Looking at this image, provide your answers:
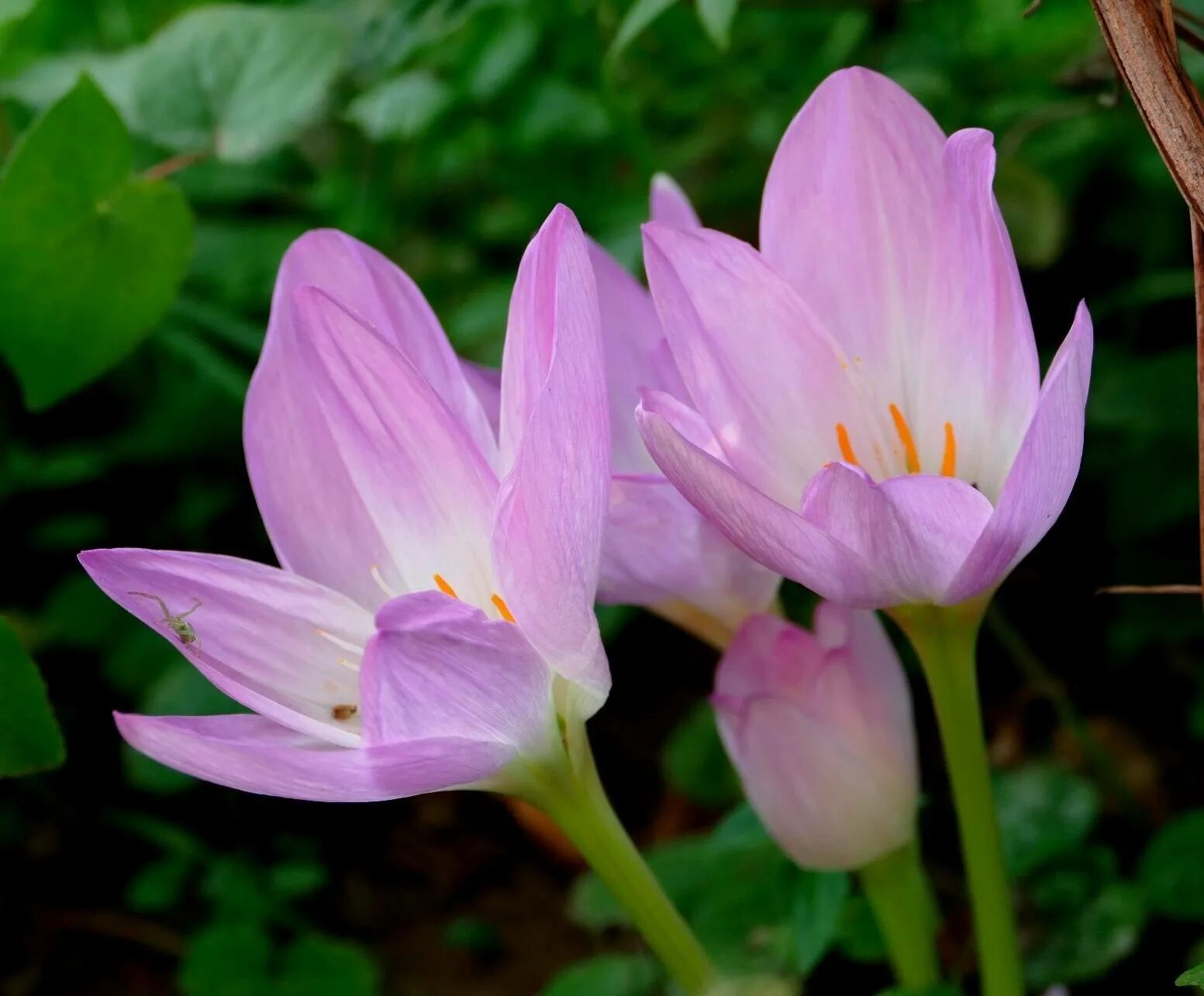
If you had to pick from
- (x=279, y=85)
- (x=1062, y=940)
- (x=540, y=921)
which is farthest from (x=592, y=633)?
(x=540, y=921)

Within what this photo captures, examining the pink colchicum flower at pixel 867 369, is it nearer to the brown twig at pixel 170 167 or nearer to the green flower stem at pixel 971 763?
the green flower stem at pixel 971 763

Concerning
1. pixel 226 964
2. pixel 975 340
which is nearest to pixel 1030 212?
pixel 975 340

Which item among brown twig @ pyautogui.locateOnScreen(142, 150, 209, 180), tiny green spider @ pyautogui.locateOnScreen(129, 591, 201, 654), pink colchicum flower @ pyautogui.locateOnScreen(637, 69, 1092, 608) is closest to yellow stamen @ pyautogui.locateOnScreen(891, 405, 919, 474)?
pink colchicum flower @ pyautogui.locateOnScreen(637, 69, 1092, 608)

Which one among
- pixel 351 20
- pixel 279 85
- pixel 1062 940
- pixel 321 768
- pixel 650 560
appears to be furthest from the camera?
pixel 351 20

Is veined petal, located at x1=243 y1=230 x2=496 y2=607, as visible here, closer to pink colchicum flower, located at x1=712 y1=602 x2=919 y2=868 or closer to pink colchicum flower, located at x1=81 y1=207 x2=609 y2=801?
pink colchicum flower, located at x1=81 y1=207 x2=609 y2=801

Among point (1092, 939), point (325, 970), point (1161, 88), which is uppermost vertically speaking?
point (1161, 88)

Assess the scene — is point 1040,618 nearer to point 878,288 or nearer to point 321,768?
point 878,288

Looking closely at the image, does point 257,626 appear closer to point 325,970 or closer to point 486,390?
point 486,390

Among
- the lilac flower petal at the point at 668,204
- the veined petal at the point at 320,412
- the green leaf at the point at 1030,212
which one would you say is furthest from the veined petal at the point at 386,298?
the green leaf at the point at 1030,212
